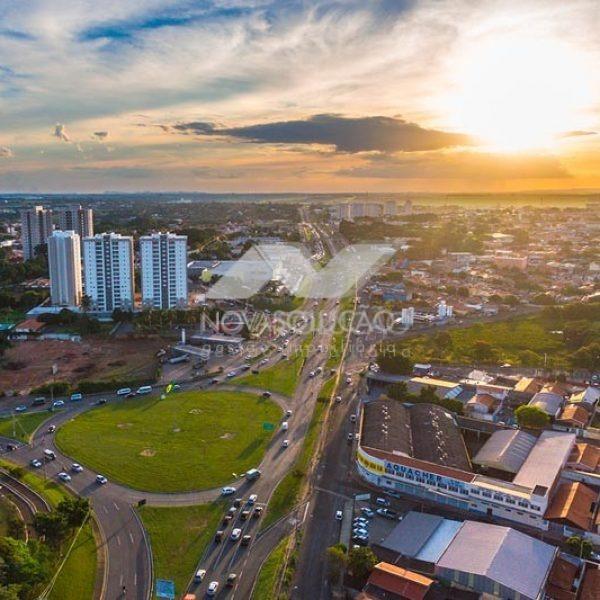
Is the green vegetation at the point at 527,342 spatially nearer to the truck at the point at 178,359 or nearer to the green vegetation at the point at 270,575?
the truck at the point at 178,359

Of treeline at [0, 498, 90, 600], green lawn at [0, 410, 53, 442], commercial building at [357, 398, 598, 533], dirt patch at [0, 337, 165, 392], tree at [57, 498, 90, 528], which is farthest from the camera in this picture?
dirt patch at [0, 337, 165, 392]

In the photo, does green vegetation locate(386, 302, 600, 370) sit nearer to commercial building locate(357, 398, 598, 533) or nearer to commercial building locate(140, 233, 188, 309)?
commercial building locate(357, 398, 598, 533)

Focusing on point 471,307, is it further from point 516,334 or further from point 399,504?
point 399,504

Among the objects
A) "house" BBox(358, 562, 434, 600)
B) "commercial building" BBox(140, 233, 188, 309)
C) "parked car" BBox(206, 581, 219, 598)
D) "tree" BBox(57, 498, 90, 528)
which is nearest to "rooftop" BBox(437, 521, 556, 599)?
"house" BBox(358, 562, 434, 600)

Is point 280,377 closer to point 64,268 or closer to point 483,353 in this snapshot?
point 483,353

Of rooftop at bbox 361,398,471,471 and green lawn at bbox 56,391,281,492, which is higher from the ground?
rooftop at bbox 361,398,471,471

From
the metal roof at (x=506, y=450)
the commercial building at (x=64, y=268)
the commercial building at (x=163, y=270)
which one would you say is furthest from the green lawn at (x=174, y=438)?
the commercial building at (x=64, y=268)

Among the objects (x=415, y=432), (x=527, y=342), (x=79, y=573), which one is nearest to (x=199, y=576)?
(x=79, y=573)
